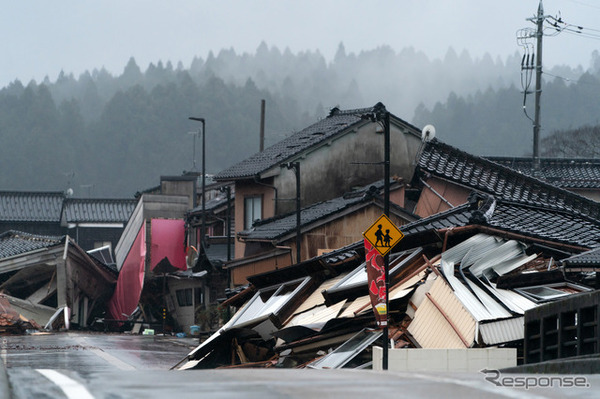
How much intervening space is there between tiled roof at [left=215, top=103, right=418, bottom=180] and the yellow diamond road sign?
67.4 feet

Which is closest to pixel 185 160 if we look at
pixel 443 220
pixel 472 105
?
pixel 472 105

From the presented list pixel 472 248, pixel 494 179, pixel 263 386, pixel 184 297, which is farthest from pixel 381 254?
pixel 184 297

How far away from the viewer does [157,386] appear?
6.37 meters

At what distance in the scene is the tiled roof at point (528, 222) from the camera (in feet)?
73.3

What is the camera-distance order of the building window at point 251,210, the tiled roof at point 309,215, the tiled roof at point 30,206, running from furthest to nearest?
1. the tiled roof at point 30,206
2. the building window at point 251,210
3. the tiled roof at point 309,215

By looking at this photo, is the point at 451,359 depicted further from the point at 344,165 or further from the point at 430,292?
the point at 344,165

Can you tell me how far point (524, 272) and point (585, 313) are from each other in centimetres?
760

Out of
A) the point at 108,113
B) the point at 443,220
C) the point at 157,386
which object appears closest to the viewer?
Result: the point at 157,386

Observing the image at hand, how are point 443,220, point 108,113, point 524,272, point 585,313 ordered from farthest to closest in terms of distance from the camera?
point 108,113
point 443,220
point 524,272
point 585,313

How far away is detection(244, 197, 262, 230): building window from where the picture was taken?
4303 centimetres

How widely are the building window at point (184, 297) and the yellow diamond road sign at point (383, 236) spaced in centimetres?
3470

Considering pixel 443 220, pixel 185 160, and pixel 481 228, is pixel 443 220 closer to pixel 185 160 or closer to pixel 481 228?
pixel 481 228

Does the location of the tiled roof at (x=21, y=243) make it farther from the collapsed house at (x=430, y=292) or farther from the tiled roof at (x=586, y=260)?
the tiled roof at (x=586, y=260)

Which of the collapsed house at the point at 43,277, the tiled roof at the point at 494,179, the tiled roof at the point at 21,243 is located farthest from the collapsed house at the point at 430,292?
the tiled roof at the point at 21,243
